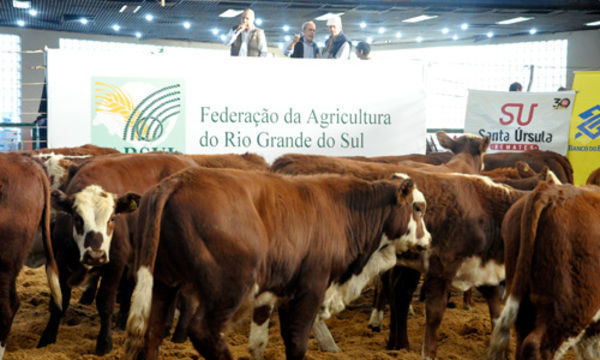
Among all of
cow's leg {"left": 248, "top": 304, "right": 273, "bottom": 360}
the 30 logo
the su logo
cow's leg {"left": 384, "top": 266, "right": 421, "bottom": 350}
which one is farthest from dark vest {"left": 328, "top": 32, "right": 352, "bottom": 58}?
cow's leg {"left": 248, "top": 304, "right": 273, "bottom": 360}

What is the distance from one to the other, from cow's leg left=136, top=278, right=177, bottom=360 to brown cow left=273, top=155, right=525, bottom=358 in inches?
84.3

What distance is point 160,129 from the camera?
905cm

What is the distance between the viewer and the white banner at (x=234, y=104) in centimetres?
888

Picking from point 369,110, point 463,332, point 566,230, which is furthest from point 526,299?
point 369,110

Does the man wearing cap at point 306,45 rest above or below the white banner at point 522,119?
above

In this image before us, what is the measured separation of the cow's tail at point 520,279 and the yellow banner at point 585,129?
8.00m

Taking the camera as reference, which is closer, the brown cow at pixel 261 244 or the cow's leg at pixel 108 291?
the brown cow at pixel 261 244

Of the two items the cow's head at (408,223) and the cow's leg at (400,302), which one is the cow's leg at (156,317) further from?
the cow's leg at (400,302)

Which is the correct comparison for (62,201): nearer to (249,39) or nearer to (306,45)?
(249,39)

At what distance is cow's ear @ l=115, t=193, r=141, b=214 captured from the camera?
17.3 feet

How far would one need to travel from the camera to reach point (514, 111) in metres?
11.9

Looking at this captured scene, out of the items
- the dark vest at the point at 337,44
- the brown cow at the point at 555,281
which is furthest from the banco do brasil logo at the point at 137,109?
the brown cow at the point at 555,281

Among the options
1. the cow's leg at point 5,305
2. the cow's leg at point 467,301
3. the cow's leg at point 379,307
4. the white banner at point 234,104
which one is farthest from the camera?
the white banner at point 234,104

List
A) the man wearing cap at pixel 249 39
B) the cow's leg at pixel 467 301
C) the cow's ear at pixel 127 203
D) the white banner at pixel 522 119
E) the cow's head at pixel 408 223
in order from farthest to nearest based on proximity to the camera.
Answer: the white banner at pixel 522 119 → the man wearing cap at pixel 249 39 → the cow's leg at pixel 467 301 → the cow's ear at pixel 127 203 → the cow's head at pixel 408 223
